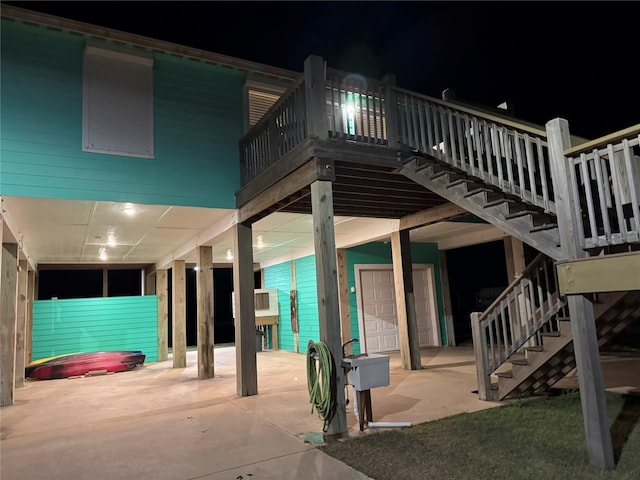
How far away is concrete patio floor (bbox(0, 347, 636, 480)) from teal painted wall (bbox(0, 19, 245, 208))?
280 cm

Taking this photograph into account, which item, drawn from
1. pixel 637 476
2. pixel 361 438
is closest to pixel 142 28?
pixel 361 438

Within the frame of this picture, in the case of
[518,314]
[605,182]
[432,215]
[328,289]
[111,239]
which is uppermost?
[111,239]

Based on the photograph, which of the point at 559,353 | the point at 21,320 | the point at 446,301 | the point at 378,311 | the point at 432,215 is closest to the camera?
the point at 559,353

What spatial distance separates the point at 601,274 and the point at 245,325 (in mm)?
4484

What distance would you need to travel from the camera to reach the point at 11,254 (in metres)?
6.61

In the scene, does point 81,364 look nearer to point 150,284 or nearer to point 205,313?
point 205,313

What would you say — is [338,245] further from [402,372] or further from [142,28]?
[142,28]

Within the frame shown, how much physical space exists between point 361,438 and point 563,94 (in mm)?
12648

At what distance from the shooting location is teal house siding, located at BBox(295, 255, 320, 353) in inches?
428

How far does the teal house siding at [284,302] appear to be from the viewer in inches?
485

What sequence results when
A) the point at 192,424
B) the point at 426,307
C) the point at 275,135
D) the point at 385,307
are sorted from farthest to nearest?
1. the point at 426,307
2. the point at 385,307
3. the point at 275,135
4. the point at 192,424

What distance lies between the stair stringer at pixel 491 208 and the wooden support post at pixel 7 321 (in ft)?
19.9

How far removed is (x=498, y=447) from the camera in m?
3.35

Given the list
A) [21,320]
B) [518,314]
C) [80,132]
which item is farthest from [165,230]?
[518,314]
